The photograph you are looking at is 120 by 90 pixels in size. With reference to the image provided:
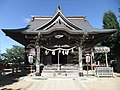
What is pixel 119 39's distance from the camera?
2273cm

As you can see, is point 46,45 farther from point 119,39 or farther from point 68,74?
point 119,39

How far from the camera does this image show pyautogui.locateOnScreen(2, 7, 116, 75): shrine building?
58.1 ft

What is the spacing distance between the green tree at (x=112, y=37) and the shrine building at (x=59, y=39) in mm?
4488

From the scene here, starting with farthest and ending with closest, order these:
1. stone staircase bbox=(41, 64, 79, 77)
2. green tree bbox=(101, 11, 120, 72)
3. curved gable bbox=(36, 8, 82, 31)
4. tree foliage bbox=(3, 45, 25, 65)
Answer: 1. tree foliage bbox=(3, 45, 25, 65)
2. green tree bbox=(101, 11, 120, 72)
3. curved gable bbox=(36, 8, 82, 31)
4. stone staircase bbox=(41, 64, 79, 77)

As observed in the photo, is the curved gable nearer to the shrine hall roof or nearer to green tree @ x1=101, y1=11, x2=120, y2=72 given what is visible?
the shrine hall roof

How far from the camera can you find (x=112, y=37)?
78.4 ft

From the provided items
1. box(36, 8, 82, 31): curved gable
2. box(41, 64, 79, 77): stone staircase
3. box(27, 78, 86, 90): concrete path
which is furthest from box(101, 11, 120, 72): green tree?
box(27, 78, 86, 90): concrete path

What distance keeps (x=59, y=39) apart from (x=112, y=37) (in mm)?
7741

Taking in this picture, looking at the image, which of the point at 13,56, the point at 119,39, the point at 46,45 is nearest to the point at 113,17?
the point at 119,39

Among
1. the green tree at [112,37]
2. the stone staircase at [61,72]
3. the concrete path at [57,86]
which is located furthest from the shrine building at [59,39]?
the concrete path at [57,86]

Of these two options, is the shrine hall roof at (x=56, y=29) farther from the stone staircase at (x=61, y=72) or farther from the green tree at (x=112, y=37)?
the green tree at (x=112, y=37)

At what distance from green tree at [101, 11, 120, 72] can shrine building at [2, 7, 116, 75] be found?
4488mm

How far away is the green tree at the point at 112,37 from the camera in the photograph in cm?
2348

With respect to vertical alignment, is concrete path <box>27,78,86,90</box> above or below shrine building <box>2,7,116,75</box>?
below
